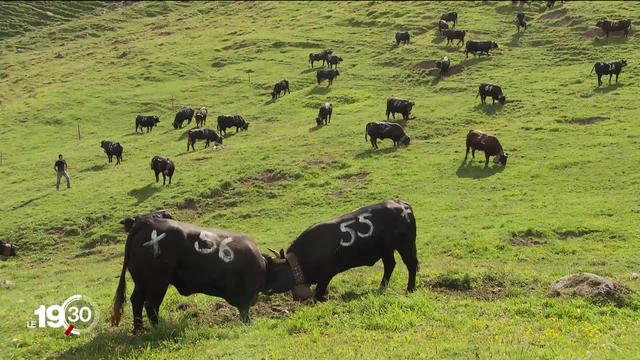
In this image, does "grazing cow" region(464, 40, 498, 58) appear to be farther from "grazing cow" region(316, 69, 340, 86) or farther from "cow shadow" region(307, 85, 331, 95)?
"cow shadow" region(307, 85, 331, 95)

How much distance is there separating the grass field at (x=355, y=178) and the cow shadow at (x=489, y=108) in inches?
9.9

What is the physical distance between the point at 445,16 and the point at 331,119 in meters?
27.6

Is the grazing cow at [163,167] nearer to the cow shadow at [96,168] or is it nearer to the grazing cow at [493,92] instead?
the cow shadow at [96,168]

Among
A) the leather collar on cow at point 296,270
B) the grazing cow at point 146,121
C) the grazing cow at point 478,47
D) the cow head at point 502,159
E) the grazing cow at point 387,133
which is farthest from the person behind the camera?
the grazing cow at point 478,47

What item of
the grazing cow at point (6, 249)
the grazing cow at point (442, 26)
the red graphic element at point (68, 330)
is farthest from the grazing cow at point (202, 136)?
the grazing cow at point (442, 26)

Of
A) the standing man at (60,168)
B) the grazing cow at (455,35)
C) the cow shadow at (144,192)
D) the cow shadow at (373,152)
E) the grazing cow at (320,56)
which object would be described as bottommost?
the cow shadow at (144,192)

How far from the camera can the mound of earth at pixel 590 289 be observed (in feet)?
41.3

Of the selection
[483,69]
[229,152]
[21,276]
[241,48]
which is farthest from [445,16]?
[21,276]

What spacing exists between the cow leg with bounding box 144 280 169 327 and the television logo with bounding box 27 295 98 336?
152 centimetres

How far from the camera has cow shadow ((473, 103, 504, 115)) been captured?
38.6 metres

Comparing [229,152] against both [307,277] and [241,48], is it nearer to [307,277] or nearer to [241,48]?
[307,277]

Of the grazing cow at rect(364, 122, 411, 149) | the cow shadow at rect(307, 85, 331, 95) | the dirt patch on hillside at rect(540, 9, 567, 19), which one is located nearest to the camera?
the grazing cow at rect(364, 122, 411, 149)

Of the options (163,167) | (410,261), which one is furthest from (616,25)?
(410,261)

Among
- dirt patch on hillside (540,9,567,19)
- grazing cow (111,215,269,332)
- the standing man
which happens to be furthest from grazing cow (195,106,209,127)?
dirt patch on hillside (540,9,567,19)
